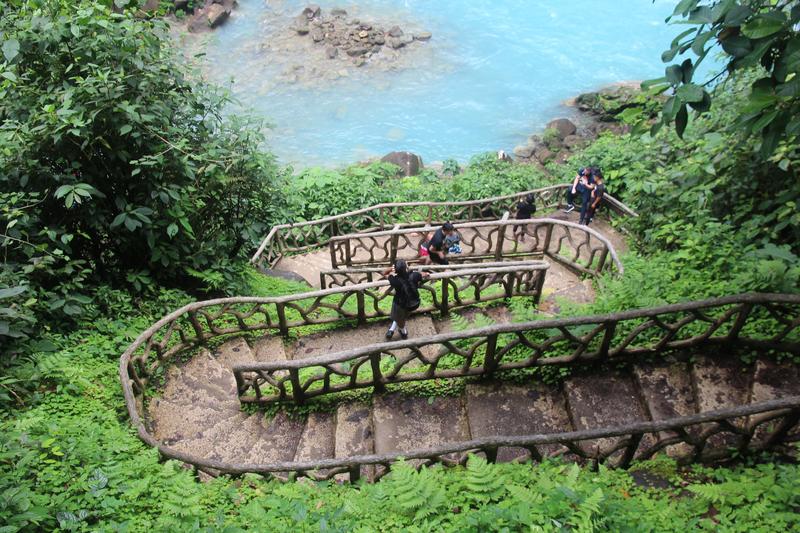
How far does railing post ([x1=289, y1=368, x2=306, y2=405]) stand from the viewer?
19.3 feet

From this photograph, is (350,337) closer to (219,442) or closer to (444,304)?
(444,304)

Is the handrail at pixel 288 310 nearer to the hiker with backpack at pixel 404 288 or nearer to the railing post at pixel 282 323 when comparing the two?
the railing post at pixel 282 323

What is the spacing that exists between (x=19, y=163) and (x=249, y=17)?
28399mm

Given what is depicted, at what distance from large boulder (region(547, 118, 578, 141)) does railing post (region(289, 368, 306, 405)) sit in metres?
20.1

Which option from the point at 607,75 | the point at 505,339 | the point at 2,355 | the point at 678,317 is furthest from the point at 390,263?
the point at 607,75

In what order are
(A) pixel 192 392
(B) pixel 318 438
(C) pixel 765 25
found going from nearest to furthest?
(C) pixel 765 25
(B) pixel 318 438
(A) pixel 192 392

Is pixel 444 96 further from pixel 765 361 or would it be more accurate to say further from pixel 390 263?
pixel 765 361

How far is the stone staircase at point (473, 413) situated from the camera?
17.0ft

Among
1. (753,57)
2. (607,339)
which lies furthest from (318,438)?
(753,57)

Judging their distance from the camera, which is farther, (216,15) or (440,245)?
(216,15)

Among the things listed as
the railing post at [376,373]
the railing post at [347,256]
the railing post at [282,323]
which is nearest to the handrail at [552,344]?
the railing post at [376,373]

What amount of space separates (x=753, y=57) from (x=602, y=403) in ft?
11.3

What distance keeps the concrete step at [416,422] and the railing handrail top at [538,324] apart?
2.52 ft

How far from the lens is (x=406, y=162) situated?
20.8m
